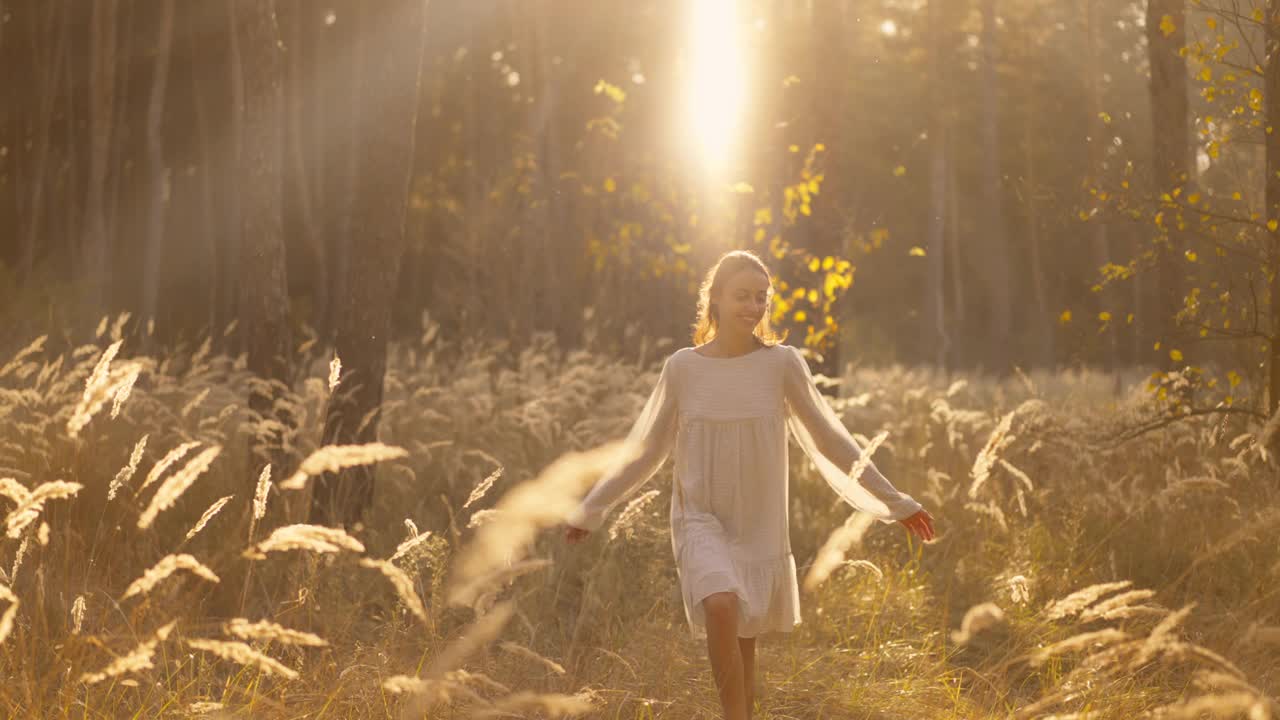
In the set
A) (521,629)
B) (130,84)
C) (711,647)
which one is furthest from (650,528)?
(130,84)

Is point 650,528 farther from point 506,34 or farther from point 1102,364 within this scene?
point 1102,364

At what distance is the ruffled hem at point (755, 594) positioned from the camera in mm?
3803

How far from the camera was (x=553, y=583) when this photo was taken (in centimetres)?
593

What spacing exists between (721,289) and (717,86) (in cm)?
1143

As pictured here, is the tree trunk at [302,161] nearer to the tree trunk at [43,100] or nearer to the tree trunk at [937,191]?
the tree trunk at [43,100]

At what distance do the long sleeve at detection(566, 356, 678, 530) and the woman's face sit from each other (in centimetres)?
30

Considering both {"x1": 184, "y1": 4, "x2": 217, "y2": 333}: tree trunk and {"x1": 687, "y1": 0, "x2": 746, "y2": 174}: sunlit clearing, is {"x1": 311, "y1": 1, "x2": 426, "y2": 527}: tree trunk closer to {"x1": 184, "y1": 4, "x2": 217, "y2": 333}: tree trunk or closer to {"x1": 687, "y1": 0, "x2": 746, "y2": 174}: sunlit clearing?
{"x1": 687, "y1": 0, "x2": 746, "y2": 174}: sunlit clearing

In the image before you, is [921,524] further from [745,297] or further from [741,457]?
[745,297]

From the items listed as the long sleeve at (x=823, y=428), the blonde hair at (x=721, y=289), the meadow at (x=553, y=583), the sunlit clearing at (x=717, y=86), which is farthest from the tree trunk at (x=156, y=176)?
the long sleeve at (x=823, y=428)

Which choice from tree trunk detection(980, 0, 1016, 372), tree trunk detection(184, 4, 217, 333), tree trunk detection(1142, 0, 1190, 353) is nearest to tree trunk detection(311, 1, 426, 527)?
tree trunk detection(1142, 0, 1190, 353)

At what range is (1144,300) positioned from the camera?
33.1 metres

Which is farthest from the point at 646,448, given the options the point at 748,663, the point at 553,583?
the point at 553,583

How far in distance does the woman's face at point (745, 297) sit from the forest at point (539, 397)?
75cm

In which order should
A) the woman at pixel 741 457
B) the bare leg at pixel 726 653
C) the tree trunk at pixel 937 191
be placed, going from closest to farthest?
the bare leg at pixel 726 653
the woman at pixel 741 457
the tree trunk at pixel 937 191
